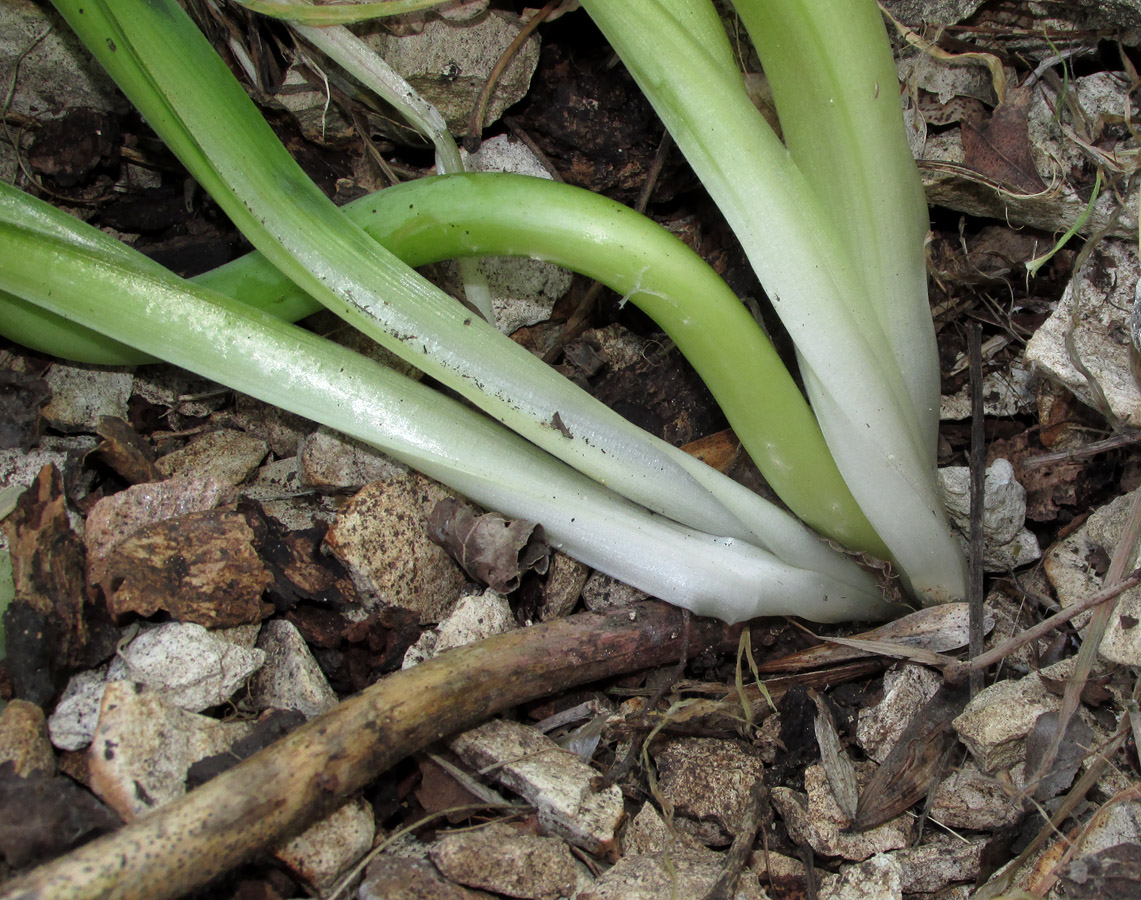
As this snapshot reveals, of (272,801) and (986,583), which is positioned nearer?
(272,801)

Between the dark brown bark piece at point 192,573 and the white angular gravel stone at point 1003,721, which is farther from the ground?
the dark brown bark piece at point 192,573

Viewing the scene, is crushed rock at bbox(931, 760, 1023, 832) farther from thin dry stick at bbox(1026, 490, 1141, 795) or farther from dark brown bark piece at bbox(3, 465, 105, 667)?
dark brown bark piece at bbox(3, 465, 105, 667)

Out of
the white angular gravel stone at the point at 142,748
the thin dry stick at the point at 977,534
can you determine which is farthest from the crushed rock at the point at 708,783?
the white angular gravel stone at the point at 142,748

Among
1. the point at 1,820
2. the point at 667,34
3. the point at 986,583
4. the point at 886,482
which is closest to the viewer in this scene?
the point at 1,820

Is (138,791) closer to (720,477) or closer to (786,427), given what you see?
(720,477)

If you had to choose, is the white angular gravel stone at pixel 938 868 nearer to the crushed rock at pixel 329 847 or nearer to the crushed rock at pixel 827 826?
the crushed rock at pixel 827 826

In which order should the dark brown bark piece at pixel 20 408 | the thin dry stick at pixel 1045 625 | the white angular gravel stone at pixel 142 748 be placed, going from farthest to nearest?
the dark brown bark piece at pixel 20 408, the thin dry stick at pixel 1045 625, the white angular gravel stone at pixel 142 748

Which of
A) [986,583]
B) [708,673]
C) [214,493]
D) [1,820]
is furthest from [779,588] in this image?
[1,820]
